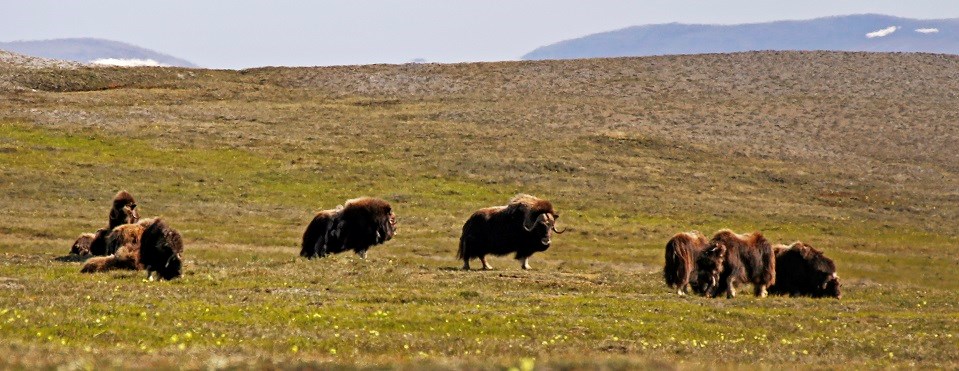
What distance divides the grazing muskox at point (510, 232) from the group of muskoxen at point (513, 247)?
1.2 inches

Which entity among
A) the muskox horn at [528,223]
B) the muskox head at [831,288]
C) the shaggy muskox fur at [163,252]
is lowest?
the muskox head at [831,288]

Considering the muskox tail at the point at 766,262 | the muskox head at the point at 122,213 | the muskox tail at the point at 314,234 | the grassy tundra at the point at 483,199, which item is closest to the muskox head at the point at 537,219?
the grassy tundra at the point at 483,199

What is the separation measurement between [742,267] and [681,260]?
1843 millimetres

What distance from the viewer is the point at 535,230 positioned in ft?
117

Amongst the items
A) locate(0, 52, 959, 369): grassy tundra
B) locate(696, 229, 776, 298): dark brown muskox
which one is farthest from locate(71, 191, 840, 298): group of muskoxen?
locate(0, 52, 959, 369): grassy tundra

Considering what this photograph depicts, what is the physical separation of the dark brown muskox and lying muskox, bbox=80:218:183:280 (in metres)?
12.6

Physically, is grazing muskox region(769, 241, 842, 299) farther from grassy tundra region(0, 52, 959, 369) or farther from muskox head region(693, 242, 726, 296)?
muskox head region(693, 242, 726, 296)

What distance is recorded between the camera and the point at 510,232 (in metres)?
35.9

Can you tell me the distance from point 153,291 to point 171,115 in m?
61.7

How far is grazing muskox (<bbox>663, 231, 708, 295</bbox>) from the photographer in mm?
28156

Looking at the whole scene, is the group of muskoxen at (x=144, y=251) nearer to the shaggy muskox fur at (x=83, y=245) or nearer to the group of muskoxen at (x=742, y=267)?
the shaggy muskox fur at (x=83, y=245)

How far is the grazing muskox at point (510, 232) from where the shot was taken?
35656mm

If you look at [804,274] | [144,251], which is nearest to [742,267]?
[804,274]

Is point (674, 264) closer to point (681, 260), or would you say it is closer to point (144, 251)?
point (681, 260)
